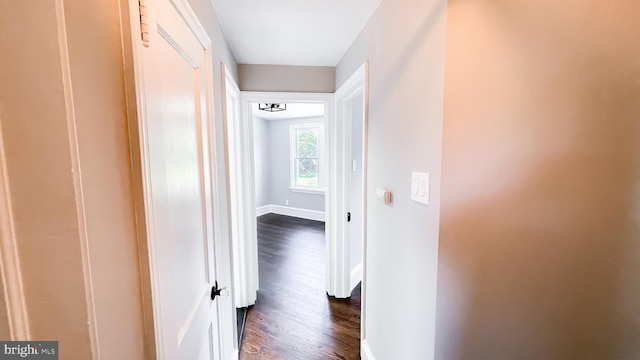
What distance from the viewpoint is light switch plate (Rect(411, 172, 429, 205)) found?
0.95 m

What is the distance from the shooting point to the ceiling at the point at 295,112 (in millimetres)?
4449

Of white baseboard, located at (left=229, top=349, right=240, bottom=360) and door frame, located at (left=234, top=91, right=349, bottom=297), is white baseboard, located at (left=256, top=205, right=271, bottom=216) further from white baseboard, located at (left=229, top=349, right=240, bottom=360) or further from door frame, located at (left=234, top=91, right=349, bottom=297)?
white baseboard, located at (left=229, top=349, right=240, bottom=360)

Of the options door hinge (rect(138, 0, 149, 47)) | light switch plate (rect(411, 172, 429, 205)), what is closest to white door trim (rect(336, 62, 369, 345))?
light switch plate (rect(411, 172, 429, 205))

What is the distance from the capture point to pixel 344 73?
205 cm

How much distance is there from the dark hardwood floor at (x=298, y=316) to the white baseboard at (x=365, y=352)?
0.10m

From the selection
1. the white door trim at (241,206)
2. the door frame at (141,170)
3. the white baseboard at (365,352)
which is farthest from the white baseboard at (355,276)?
the door frame at (141,170)

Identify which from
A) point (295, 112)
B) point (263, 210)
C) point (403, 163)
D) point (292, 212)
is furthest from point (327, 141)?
point (263, 210)

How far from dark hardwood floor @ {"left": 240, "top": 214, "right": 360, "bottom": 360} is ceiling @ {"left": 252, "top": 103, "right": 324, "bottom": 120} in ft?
8.36

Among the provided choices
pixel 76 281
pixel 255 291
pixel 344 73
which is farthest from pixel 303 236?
pixel 76 281

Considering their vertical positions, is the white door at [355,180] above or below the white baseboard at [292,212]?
above

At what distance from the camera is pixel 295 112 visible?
495 cm

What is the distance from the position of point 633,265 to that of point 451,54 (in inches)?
29.8

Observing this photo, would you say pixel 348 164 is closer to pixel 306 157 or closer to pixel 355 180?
pixel 355 180

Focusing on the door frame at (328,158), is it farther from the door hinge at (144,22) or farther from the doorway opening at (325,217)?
the door hinge at (144,22)
